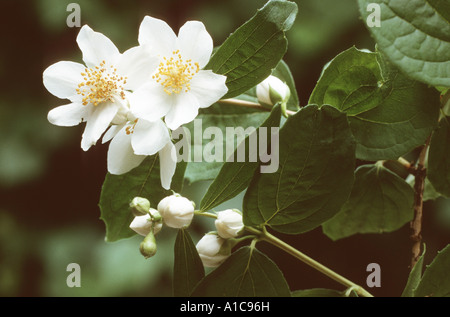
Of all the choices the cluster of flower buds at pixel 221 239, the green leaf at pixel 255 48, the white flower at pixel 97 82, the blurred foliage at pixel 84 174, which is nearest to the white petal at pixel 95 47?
the white flower at pixel 97 82

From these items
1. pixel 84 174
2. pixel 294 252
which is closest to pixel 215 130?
pixel 294 252

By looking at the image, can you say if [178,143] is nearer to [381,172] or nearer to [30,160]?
[381,172]

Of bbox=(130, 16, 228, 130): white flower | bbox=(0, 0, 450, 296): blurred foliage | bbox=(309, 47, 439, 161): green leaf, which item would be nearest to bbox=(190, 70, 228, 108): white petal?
bbox=(130, 16, 228, 130): white flower

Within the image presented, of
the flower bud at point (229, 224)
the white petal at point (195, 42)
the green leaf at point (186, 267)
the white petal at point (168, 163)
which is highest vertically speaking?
the white petal at point (195, 42)

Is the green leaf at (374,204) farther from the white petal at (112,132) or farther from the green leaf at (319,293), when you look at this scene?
the white petal at (112,132)
